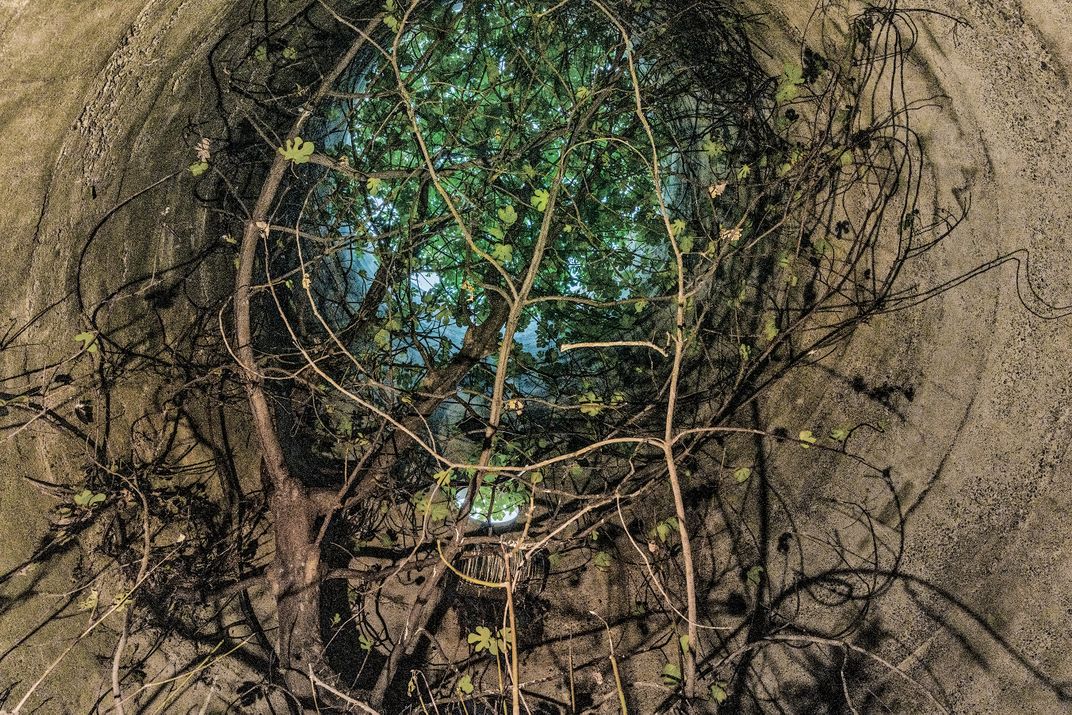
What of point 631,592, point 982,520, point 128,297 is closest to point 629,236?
point 631,592

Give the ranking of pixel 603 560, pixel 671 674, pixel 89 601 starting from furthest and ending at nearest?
pixel 603 560
pixel 671 674
pixel 89 601

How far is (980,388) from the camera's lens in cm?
259

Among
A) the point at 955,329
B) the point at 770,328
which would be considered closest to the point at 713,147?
the point at 770,328

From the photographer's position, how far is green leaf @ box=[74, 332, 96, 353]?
104 inches

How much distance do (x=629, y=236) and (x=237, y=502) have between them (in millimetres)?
2273

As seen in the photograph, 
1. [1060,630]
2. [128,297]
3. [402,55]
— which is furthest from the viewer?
[402,55]

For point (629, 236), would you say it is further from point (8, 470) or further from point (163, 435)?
point (8, 470)

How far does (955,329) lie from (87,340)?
10.2 ft

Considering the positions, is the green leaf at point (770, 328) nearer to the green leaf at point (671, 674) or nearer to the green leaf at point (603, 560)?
the green leaf at point (603, 560)

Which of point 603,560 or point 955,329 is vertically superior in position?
point 955,329

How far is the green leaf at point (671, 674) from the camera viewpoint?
265 centimetres

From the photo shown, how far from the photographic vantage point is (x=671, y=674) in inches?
106

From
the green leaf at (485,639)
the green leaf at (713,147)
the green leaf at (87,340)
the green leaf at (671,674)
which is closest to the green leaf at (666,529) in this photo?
the green leaf at (671,674)

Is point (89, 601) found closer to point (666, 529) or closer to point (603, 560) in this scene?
point (603, 560)
